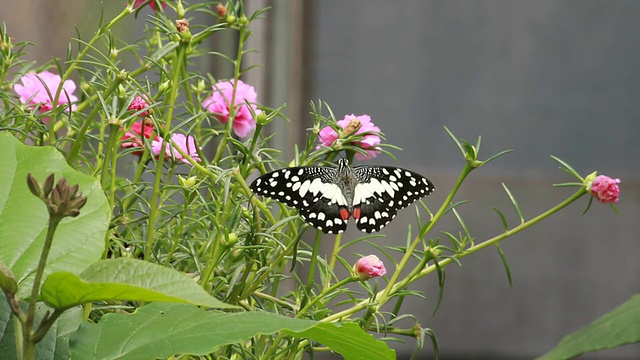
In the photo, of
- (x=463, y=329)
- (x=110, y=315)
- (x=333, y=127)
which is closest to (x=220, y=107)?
(x=333, y=127)

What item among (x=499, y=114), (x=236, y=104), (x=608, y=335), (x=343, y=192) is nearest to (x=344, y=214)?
(x=343, y=192)

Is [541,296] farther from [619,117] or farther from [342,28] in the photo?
[342,28]

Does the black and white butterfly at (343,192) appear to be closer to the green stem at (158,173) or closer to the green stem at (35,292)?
the green stem at (158,173)

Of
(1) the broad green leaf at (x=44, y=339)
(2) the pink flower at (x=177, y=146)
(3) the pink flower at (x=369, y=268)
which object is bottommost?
(1) the broad green leaf at (x=44, y=339)

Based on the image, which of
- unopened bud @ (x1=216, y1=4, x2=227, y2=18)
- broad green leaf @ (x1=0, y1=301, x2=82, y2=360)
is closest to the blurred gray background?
unopened bud @ (x1=216, y1=4, x2=227, y2=18)

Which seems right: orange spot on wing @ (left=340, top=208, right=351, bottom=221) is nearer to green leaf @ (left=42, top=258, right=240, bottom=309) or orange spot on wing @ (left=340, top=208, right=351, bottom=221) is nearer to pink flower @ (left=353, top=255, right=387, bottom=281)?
pink flower @ (left=353, top=255, right=387, bottom=281)

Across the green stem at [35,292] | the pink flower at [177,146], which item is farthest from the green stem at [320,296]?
the green stem at [35,292]

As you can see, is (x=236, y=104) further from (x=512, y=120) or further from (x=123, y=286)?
(x=512, y=120)
